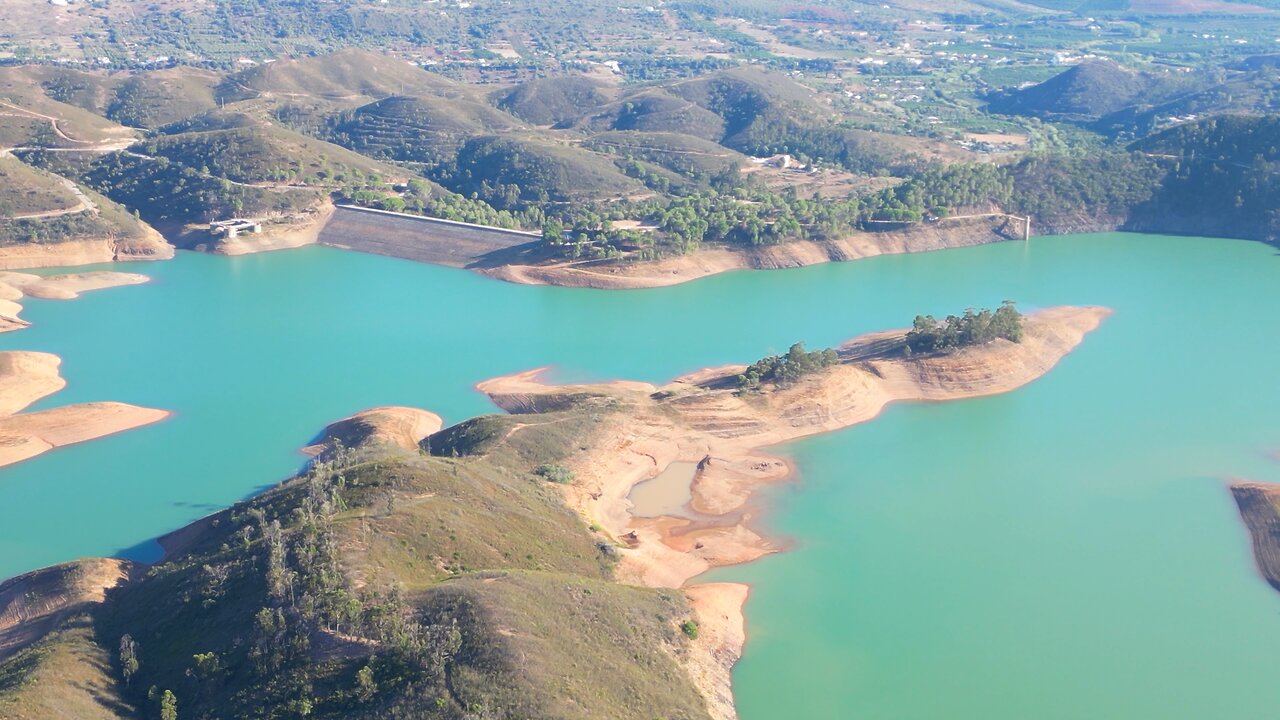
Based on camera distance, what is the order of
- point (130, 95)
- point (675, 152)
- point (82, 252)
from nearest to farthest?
point (82, 252), point (675, 152), point (130, 95)

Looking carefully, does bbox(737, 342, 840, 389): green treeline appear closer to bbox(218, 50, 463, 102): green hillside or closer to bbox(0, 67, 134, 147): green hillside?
bbox(0, 67, 134, 147): green hillside

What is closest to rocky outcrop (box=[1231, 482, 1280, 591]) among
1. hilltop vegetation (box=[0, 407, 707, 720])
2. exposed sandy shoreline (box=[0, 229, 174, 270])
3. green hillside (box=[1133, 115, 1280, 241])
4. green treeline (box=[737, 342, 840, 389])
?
green treeline (box=[737, 342, 840, 389])

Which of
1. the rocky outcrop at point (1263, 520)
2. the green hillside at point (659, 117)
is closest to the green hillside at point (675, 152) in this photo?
the green hillside at point (659, 117)

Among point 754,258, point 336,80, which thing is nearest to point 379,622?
point 754,258

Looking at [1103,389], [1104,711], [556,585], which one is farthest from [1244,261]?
[556,585]

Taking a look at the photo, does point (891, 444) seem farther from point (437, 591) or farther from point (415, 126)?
point (415, 126)

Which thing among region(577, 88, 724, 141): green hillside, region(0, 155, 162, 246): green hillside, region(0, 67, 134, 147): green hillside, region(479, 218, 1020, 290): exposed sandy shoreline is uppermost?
region(0, 67, 134, 147): green hillside

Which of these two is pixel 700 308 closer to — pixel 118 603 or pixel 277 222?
pixel 277 222
